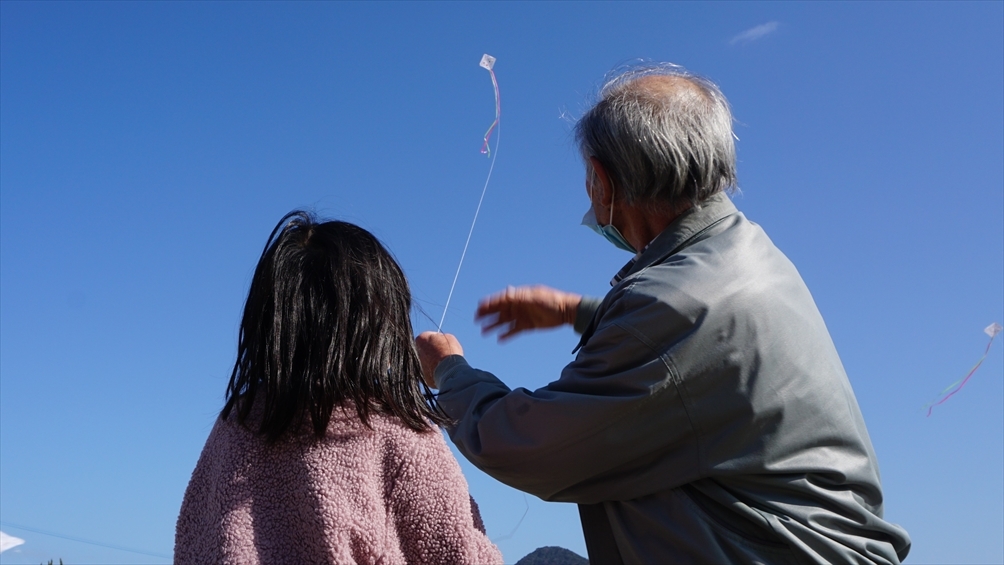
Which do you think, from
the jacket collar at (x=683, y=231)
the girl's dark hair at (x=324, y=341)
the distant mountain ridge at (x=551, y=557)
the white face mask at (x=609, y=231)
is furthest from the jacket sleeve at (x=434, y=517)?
the distant mountain ridge at (x=551, y=557)

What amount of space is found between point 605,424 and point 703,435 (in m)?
0.26

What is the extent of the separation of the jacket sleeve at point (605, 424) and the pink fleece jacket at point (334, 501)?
0.64 feet

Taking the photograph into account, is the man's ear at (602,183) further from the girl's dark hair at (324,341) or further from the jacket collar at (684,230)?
the girl's dark hair at (324,341)

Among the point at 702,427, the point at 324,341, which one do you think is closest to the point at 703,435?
the point at 702,427

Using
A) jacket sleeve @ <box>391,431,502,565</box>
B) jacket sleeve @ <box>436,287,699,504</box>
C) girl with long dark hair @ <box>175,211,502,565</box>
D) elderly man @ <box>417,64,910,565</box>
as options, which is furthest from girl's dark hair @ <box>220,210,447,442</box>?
elderly man @ <box>417,64,910,565</box>

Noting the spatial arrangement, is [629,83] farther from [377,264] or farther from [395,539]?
[395,539]

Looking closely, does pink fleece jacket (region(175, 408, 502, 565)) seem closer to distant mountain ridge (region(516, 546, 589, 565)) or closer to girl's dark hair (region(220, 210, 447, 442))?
girl's dark hair (region(220, 210, 447, 442))

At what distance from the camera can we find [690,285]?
2691mm

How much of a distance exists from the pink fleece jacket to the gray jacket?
0.27m

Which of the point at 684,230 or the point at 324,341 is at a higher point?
the point at 684,230

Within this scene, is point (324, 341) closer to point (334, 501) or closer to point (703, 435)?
point (334, 501)

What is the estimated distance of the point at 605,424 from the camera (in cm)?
264

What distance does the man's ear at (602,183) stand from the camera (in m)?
3.12

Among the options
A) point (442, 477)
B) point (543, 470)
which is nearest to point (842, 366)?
point (543, 470)
